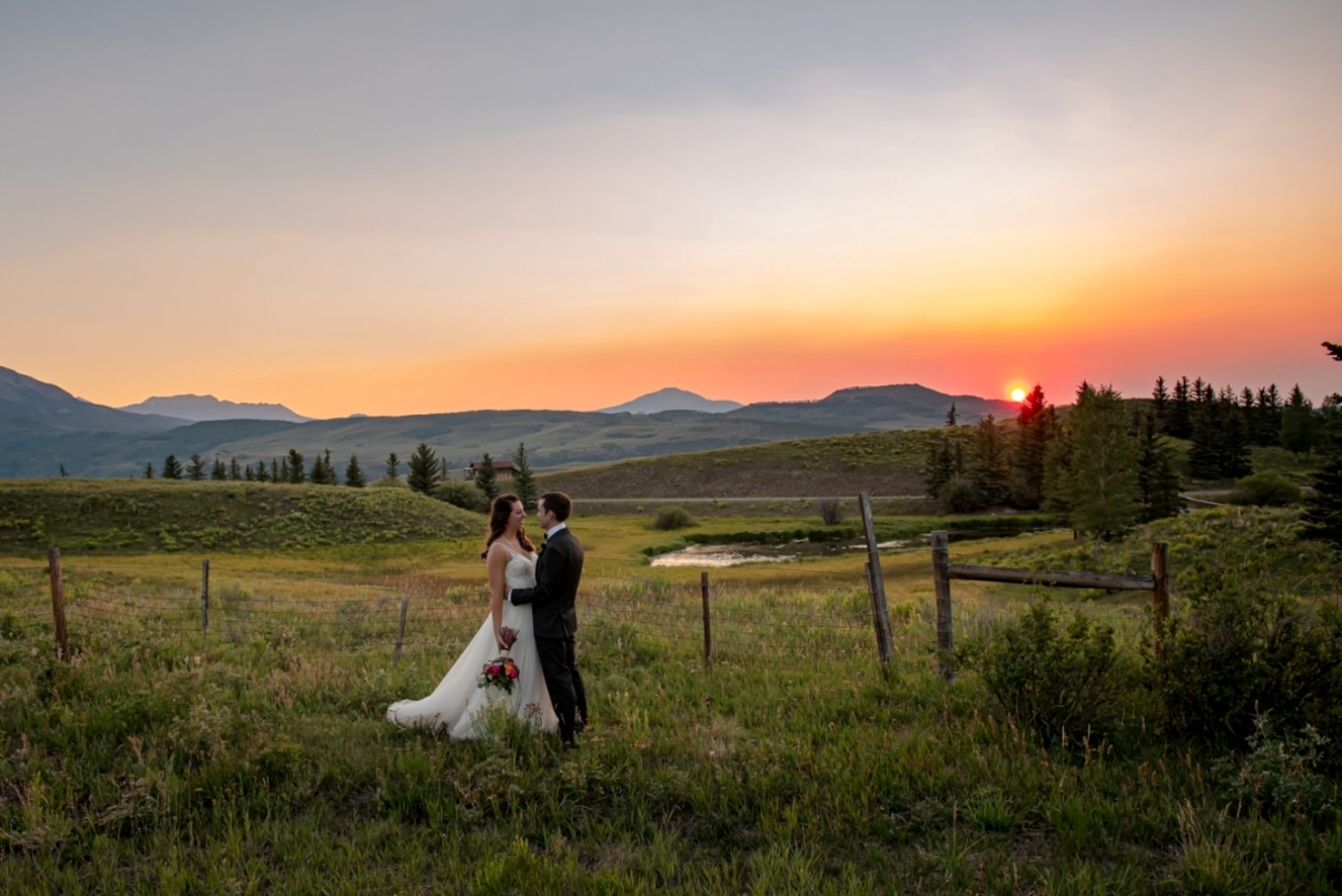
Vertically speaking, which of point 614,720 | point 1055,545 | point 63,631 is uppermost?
point 63,631

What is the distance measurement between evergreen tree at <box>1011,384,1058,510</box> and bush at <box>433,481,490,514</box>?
5430cm

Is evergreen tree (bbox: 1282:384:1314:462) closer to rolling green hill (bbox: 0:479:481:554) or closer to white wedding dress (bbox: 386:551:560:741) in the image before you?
rolling green hill (bbox: 0:479:481:554)

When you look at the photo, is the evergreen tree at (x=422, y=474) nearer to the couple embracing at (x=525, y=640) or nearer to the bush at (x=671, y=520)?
the bush at (x=671, y=520)

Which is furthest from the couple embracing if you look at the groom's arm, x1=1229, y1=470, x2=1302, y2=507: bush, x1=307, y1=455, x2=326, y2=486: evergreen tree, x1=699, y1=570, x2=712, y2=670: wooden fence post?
x1=307, y1=455, x2=326, y2=486: evergreen tree

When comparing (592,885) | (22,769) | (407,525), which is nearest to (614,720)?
(592,885)

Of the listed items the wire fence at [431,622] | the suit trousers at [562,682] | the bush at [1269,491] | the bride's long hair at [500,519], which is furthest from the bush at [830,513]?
the suit trousers at [562,682]

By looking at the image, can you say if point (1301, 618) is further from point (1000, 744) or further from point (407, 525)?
point (407, 525)

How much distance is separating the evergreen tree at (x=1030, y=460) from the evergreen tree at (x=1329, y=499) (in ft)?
157

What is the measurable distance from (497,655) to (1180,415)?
111220 mm

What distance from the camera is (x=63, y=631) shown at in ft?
33.6

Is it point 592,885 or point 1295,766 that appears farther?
point 1295,766

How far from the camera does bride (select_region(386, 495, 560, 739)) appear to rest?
300 inches

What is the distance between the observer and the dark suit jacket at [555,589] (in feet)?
24.1

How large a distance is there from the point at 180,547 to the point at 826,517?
48.6 metres
